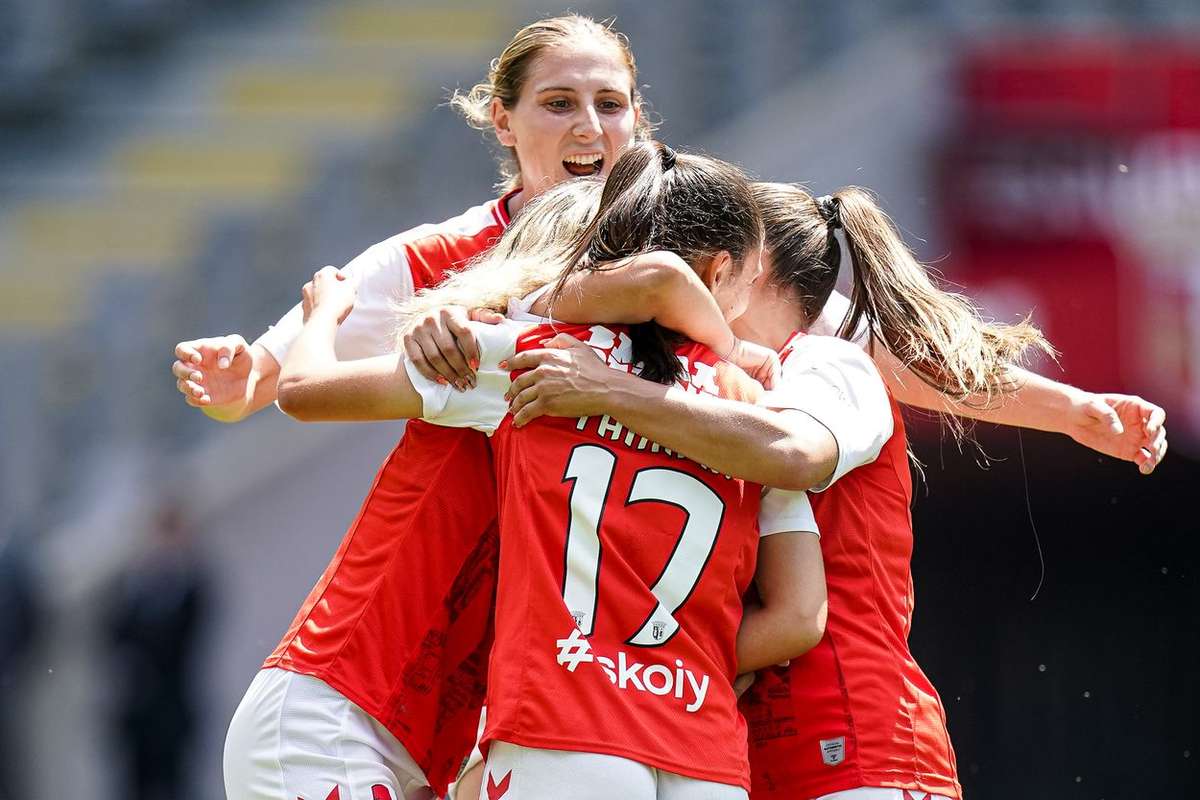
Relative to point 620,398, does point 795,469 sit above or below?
below

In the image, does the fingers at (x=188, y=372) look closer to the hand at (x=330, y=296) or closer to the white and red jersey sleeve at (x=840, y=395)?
the hand at (x=330, y=296)

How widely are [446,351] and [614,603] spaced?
1.57 feet

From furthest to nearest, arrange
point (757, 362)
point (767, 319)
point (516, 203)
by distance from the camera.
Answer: point (516, 203)
point (767, 319)
point (757, 362)

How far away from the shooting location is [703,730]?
2578mm

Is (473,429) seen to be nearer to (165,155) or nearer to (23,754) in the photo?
(23,754)

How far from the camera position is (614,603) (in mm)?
2557

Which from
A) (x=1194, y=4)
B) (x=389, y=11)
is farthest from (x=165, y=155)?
(x=1194, y=4)

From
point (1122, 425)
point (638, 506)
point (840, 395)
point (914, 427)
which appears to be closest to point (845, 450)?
point (840, 395)

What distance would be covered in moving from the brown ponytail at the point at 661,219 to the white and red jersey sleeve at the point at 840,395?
0.22 meters

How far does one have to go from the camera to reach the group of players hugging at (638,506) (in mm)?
2564

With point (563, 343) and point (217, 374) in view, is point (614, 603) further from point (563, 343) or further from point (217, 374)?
point (217, 374)

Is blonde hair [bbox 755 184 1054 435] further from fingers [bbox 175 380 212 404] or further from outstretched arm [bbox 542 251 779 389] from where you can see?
fingers [bbox 175 380 212 404]

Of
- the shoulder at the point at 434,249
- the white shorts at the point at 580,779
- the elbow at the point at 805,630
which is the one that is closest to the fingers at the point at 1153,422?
the elbow at the point at 805,630

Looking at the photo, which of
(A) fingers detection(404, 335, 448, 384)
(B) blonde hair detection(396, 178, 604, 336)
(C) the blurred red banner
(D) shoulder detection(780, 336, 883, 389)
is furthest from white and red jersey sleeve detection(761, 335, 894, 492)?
(C) the blurred red banner
